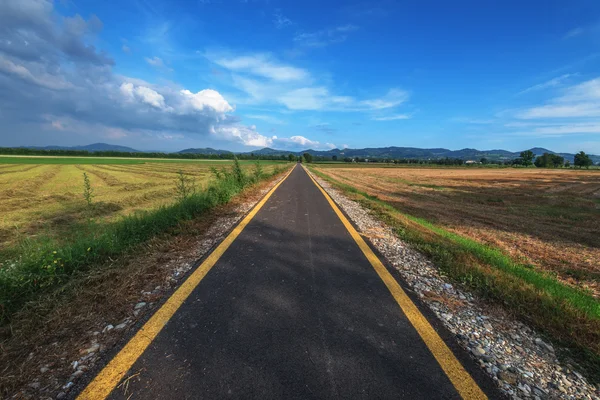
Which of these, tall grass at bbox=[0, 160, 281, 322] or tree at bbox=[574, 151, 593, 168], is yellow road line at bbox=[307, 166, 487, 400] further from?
tree at bbox=[574, 151, 593, 168]

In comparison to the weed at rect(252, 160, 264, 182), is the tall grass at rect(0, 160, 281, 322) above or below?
below

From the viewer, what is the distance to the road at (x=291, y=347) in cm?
181

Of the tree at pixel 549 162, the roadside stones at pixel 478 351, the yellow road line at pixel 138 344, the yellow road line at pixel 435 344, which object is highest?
the tree at pixel 549 162

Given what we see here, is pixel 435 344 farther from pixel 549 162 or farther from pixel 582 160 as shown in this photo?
pixel 549 162

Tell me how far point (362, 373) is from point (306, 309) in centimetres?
93

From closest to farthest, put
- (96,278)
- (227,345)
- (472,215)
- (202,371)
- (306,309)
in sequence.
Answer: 1. (202,371)
2. (227,345)
3. (306,309)
4. (96,278)
5. (472,215)

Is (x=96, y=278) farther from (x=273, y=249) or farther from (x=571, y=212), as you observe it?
(x=571, y=212)

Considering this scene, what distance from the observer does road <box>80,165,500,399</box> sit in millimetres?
1807

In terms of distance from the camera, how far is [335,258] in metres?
4.28

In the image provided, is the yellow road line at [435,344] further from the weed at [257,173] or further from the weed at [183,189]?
the weed at [257,173]

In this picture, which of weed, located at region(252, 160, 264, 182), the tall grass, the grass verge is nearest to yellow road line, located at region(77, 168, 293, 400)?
the tall grass

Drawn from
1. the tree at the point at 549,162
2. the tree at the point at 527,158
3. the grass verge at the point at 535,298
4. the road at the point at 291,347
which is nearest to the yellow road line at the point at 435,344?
the road at the point at 291,347

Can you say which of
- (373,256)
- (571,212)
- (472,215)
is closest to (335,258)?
(373,256)

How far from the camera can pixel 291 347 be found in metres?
2.20
